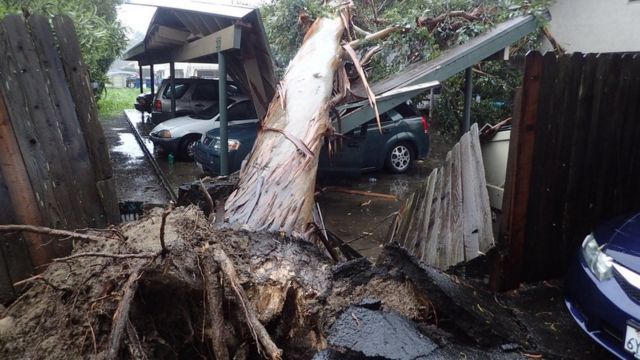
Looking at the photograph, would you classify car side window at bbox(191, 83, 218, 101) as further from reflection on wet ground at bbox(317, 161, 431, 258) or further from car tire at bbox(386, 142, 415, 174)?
car tire at bbox(386, 142, 415, 174)

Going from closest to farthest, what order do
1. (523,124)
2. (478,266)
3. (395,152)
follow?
(523,124), (478,266), (395,152)

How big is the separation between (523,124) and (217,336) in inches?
108

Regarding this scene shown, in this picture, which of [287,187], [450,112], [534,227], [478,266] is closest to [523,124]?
[534,227]

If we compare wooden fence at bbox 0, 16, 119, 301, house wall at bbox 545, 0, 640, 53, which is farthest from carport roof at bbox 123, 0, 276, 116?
house wall at bbox 545, 0, 640, 53

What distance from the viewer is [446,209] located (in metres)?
3.82

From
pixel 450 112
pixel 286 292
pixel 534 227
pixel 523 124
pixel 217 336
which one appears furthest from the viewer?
pixel 450 112

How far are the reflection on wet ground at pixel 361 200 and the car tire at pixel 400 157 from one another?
0.50ft

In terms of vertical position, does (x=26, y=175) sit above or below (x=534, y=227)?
above

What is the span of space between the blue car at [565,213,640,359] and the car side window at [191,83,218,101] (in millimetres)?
10535

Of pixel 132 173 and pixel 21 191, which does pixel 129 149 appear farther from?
pixel 21 191

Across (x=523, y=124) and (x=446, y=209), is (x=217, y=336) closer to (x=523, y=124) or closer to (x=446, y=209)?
(x=446, y=209)

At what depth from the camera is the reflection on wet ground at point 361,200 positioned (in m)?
5.82

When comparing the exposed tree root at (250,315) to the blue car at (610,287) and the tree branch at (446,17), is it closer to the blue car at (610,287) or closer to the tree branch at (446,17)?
the blue car at (610,287)

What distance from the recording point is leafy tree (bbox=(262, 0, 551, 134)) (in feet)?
23.0
